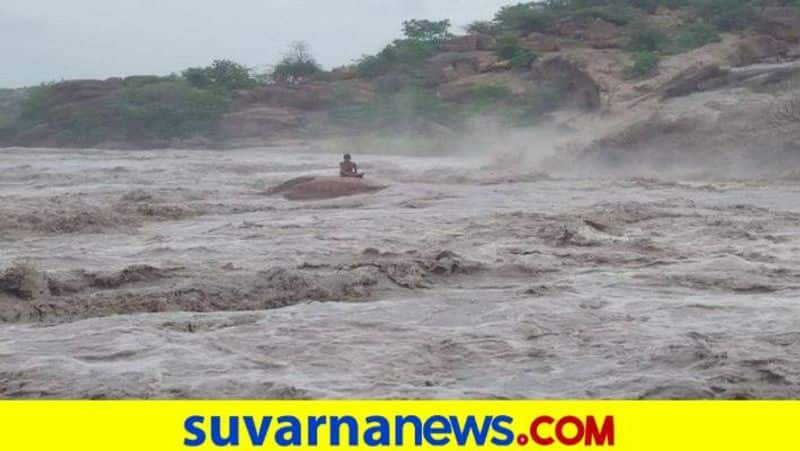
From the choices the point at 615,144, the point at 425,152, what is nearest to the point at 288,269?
the point at 615,144

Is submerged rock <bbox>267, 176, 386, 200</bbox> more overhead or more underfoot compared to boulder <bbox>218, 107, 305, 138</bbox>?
more underfoot

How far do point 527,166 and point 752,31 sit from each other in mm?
13862

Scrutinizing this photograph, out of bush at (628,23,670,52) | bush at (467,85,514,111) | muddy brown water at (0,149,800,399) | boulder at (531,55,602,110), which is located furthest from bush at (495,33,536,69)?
muddy brown water at (0,149,800,399)

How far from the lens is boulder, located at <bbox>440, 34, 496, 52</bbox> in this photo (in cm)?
4094

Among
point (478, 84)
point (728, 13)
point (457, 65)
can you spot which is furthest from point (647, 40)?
point (457, 65)

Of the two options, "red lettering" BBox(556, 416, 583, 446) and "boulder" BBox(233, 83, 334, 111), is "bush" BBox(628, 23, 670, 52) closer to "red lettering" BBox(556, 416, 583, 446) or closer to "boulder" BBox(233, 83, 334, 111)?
"boulder" BBox(233, 83, 334, 111)

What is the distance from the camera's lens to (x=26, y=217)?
34.9 ft

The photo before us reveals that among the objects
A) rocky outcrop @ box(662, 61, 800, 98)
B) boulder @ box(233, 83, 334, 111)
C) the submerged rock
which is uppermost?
boulder @ box(233, 83, 334, 111)

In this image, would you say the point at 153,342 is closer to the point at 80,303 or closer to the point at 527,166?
the point at 80,303

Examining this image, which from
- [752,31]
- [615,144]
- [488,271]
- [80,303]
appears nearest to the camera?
[80,303]

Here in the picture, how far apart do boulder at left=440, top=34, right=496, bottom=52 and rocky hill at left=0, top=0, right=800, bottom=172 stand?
0.07 m

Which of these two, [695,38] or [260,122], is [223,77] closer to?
[260,122]

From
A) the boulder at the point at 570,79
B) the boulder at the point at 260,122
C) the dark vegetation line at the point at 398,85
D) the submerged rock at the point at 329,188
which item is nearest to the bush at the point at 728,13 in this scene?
the dark vegetation line at the point at 398,85

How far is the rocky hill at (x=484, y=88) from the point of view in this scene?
26531 millimetres
